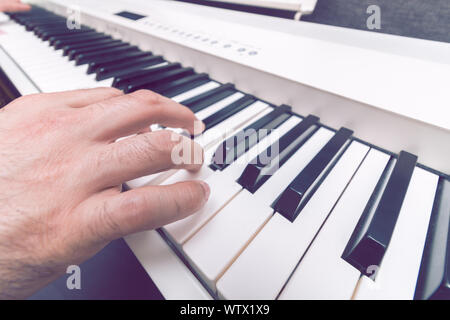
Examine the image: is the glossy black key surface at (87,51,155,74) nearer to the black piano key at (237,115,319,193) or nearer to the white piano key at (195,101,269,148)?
the white piano key at (195,101,269,148)

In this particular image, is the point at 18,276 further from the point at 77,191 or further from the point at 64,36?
the point at 64,36

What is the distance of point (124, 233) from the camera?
33 centimetres

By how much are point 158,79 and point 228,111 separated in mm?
285

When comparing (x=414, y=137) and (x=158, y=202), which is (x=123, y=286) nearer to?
(x=158, y=202)

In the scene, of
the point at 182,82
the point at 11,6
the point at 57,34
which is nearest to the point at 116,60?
the point at 182,82

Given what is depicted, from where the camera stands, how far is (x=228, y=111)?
1.96ft

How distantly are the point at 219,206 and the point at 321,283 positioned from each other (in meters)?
0.19

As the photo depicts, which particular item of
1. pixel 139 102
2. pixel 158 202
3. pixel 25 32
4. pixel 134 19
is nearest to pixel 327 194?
pixel 158 202

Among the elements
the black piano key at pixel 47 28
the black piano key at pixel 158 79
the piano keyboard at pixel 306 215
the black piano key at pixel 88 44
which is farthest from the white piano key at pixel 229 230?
the black piano key at pixel 47 28

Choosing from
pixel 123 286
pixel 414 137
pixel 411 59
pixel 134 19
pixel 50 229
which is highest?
pixel 134 19

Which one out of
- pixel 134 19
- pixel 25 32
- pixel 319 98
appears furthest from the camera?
pixel 25 32

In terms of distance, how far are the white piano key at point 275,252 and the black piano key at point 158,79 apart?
57 cm

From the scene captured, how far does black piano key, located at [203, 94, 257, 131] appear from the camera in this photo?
56cm

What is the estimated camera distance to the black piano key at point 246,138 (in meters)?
0.46
